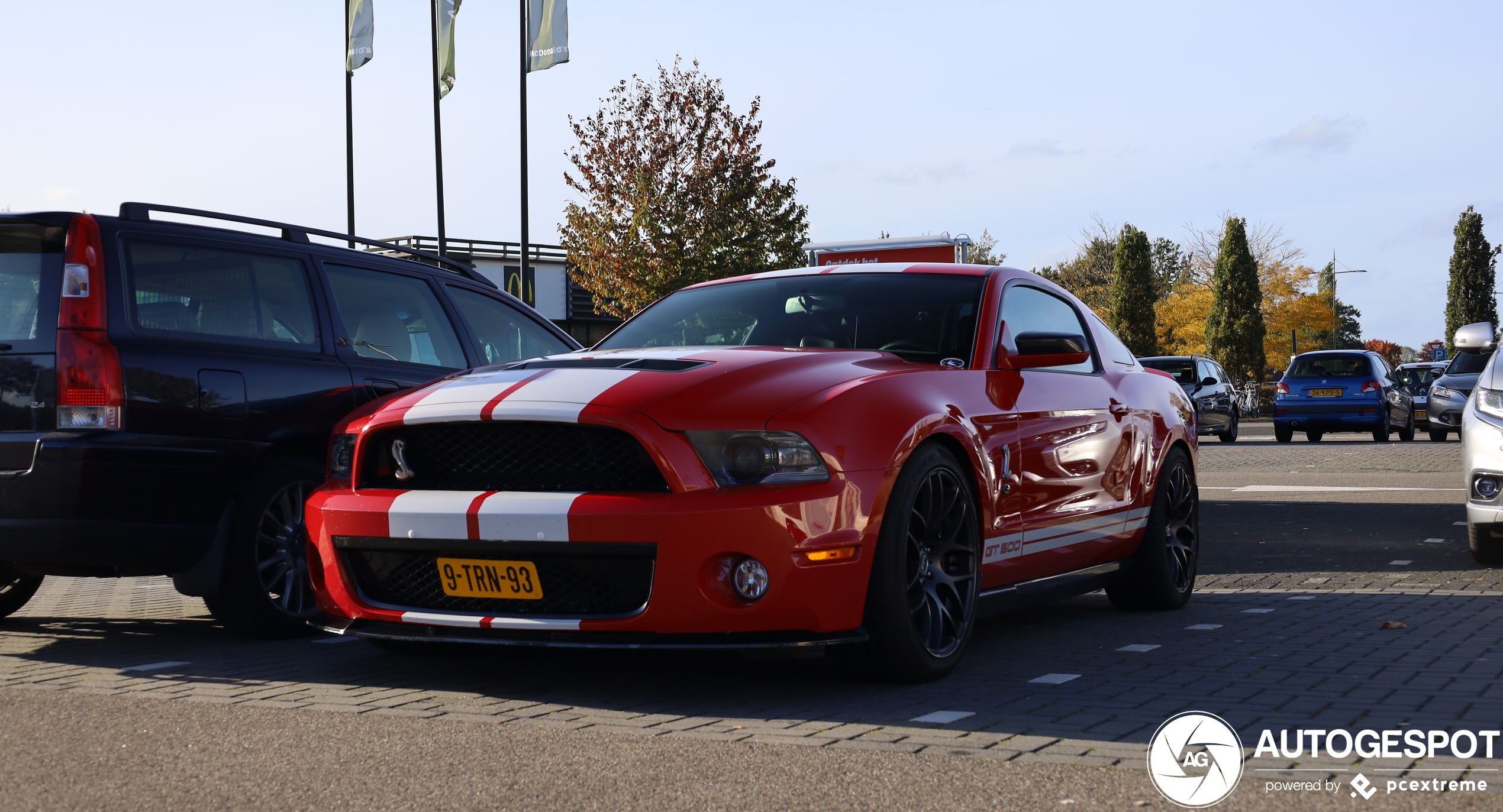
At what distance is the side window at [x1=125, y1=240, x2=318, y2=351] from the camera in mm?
5969

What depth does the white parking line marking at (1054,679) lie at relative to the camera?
523cm

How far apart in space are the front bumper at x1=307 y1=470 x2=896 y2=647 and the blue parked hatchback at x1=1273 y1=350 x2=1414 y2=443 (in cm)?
2307

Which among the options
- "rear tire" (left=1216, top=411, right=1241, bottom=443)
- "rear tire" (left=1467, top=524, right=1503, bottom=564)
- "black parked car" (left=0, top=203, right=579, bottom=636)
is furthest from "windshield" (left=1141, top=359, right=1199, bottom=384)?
"black parked car" (left=0, top=203, right=579, bottom=636)

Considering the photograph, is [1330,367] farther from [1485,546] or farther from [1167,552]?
[1167,552]

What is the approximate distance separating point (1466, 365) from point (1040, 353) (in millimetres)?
22336

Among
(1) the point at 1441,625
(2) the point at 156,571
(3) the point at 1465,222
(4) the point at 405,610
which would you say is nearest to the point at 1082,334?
(1) the point at 1441,625

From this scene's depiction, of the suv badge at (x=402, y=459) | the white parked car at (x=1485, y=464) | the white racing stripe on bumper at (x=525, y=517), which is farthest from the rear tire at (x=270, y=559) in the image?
the white parked car at (x=1485, y=464)

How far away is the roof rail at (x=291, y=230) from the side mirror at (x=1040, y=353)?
120 inches

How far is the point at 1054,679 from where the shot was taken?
17.4ft

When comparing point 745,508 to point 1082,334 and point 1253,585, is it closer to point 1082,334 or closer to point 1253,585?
point 1082,334

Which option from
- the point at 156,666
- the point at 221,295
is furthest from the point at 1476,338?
the point at 156,666

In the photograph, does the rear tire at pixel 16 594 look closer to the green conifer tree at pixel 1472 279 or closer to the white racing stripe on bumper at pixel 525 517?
the white racing stripe on bumper at pixel 525 517

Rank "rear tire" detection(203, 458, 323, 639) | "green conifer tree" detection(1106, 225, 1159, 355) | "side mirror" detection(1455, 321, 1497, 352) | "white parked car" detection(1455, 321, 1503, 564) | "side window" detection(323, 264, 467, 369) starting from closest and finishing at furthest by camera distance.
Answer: "rear tire" detection(203, 458, 323, 639) → "side window" detection(323, 264, 467, 369) → "white parked car" detection(1455, 321, 1503, 564) → "side mirror" detection(1455, 321, 1497, 352) → "green conifer tree" detection(1106, 225, 1159, 355)

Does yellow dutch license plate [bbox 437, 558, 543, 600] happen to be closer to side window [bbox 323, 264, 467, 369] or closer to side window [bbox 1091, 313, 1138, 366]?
side window [bbox 323, 264, 467, 369]
